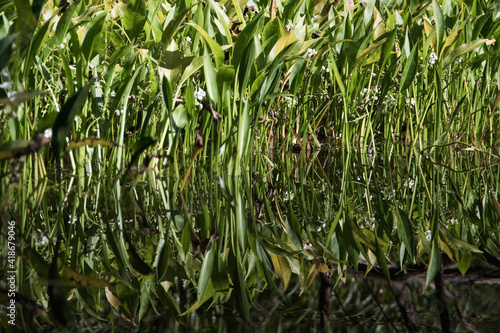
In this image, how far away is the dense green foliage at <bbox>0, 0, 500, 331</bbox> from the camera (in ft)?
2.18

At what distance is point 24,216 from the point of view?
68 centimetres

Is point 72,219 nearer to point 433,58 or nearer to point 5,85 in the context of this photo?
point 5,85

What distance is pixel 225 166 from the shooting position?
→ 0.99m

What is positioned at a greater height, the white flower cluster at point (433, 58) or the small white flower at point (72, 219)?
the white flower cluster at point (433, 58)

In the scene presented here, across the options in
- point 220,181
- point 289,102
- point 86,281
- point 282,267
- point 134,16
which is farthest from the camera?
point 289,102

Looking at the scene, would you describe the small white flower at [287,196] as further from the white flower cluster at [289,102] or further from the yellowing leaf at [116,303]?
the yellowing leaf at [116,303]

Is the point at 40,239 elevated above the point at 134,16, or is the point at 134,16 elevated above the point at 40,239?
the point at 134,16

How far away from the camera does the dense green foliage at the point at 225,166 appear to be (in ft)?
2.18

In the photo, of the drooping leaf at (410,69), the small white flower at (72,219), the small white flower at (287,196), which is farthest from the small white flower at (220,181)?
the drooping leaf at (410,69)

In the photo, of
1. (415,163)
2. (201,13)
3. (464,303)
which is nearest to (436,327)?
(464,303)

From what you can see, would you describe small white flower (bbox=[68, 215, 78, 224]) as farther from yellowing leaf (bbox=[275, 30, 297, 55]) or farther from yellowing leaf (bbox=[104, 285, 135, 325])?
yellowing leaf (bbox=[275, 30, 297, 55])

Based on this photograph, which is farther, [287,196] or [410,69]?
[410,69]

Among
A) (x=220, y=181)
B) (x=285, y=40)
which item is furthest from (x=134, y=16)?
(x=220, y=181)

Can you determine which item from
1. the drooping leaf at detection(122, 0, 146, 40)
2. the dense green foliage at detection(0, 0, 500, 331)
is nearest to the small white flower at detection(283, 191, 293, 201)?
the dense green foliage at detection(0, 0, 500, 331)
